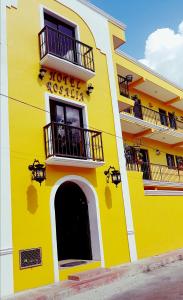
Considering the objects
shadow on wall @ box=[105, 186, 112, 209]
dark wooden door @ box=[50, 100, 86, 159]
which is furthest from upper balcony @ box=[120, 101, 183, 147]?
shadow on wall @ box=[105, 186, 112, 209]

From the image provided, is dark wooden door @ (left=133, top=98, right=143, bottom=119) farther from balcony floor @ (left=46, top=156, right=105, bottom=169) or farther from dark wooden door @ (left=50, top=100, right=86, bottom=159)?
balcony floor @ (left=46, top=156, right=105, bottom=169)

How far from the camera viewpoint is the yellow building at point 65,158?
780 centimetres

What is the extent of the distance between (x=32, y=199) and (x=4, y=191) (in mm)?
877

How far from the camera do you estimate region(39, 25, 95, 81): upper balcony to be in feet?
31.4

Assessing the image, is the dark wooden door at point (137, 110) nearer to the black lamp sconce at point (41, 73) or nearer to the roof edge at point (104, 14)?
the roof edge at point (104, 14)

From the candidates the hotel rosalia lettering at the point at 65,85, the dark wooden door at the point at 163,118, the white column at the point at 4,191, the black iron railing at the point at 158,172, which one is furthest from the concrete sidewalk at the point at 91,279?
the dark wooden door at the point at 163,118

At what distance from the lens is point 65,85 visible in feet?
33.5

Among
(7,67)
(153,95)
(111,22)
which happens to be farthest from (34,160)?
(153,95)

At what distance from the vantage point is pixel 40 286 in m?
7.57

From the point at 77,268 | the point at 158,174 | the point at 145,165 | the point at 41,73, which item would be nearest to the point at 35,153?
the point at 41,73

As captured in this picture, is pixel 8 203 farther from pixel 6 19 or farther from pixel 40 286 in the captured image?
pixel 6 19

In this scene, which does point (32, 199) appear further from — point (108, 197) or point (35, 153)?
point (108, 197)

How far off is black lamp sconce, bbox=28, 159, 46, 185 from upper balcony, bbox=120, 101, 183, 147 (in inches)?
294

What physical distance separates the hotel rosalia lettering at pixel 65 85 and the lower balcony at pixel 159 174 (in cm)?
533
